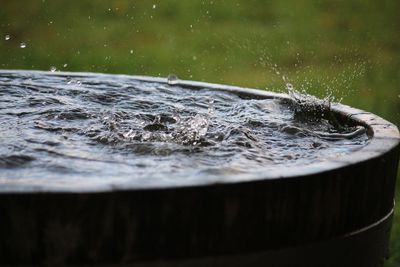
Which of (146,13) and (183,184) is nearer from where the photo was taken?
(183,184)

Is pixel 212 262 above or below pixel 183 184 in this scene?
below

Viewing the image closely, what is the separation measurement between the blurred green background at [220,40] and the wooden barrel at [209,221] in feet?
28.6

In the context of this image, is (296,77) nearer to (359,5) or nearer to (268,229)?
(359,5)

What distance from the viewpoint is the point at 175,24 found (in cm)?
1454

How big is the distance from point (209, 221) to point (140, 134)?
127cm

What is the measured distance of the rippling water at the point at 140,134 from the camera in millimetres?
2955

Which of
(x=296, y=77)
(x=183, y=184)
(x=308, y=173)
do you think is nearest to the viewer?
(x=183, y=184)

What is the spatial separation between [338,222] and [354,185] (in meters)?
0.17

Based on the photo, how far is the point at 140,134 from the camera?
3.78 m

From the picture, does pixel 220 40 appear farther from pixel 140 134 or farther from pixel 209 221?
pixel 209 221

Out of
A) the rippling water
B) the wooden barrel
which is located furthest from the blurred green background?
the wooden barrel

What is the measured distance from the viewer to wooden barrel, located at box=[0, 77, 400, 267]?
2.44m

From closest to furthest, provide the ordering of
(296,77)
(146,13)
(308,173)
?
(308,173) → (296,77) → (146,13)

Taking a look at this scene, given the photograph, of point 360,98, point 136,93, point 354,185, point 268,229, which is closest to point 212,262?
point 268,229
